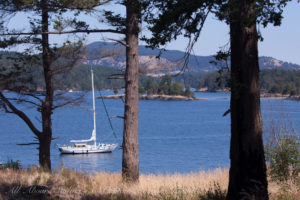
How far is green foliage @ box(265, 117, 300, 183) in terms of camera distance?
7.38 metres

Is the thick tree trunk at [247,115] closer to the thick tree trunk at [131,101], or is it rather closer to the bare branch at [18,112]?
the thick tree trunk at [131,101]

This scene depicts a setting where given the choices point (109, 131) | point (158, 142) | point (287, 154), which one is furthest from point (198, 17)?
point (109, 131)

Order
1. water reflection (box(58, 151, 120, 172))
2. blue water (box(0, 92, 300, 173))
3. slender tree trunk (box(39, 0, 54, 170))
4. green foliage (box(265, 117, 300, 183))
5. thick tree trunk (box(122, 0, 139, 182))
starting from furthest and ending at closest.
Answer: water reflection (box(58, 151, 120, 172)) → blue water (box(0, 92, 300, 173)) → slender tree trunk (box(39, 0, 54, 170)) → thick tree trunk (box(122, 0, 139, 182)) → green foliage (box(265, 117, 300, 183))

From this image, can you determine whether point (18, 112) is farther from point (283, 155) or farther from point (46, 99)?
point (283, 155)

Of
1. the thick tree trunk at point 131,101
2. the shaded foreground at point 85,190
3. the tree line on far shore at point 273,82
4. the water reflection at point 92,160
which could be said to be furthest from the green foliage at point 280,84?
the water reflection at point 92,160

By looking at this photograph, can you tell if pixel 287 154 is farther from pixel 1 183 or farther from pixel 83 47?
pixel 83 47

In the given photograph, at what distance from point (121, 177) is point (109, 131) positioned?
5592 cm

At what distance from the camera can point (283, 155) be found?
24.5 feet

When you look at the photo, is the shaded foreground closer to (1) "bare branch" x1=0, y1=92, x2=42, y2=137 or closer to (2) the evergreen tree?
(2) the evergreen tree

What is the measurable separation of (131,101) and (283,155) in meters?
3.64

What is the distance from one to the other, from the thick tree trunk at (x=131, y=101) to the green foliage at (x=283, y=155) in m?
3.19

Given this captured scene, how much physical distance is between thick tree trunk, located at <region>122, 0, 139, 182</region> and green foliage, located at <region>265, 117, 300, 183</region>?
319 cm

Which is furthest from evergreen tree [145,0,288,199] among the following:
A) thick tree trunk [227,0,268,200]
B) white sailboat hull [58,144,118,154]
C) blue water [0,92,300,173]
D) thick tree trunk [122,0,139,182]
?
white sailboat hull [58,144,118,154]

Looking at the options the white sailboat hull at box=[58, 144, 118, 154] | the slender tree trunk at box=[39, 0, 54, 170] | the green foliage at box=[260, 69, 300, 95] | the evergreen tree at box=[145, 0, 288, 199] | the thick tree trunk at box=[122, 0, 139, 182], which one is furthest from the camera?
the white sailboat hull at box=[58, 144, 118, 154]
